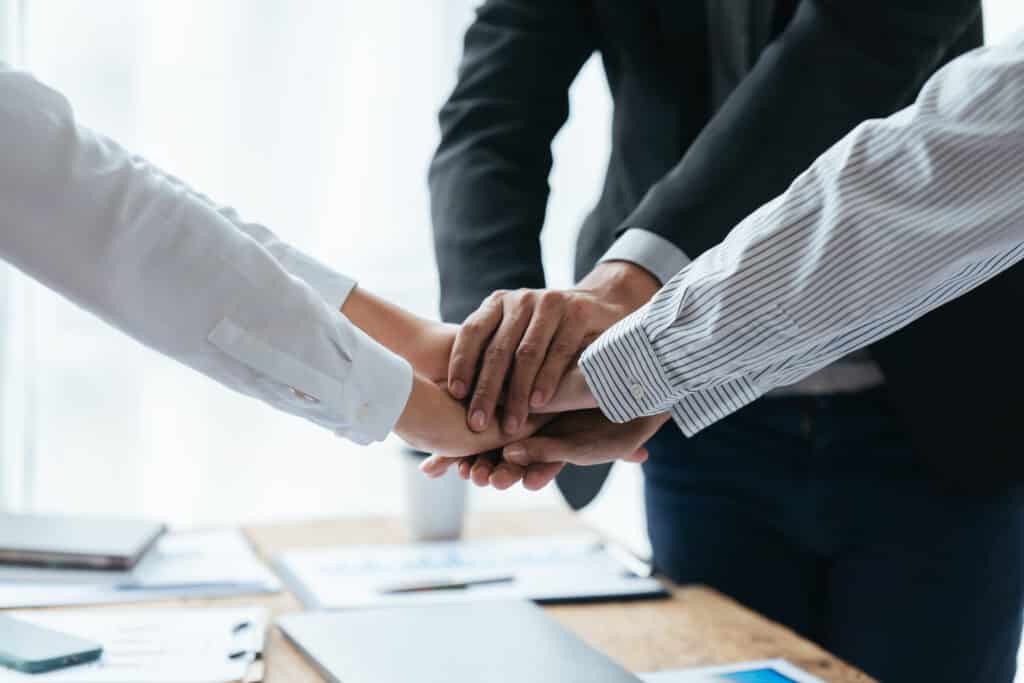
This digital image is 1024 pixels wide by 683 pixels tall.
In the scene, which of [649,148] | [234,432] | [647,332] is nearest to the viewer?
[647,332]

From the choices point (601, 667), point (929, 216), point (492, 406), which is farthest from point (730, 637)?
point (929, 216)

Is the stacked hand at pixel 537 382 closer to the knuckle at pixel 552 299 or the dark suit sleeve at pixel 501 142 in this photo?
the knuckle at pixel 552 299

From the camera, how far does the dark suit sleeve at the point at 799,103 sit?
1112mm

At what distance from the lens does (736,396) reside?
1.02 metres

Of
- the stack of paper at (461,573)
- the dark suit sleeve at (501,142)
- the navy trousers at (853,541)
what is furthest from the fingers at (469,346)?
the navy trousers at (853,541)

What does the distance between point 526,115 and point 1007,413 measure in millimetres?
669

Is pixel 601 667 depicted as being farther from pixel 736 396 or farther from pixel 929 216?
pixel 929 216

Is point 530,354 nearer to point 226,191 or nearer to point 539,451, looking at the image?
point 539,451

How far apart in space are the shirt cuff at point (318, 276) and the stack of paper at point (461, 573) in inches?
11.8

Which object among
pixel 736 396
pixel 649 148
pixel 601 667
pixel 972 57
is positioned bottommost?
pixel 601 667

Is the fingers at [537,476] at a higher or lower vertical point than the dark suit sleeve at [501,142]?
lower

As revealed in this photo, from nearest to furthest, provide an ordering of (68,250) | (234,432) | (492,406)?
(68,250) < (492,406) < (234,432)

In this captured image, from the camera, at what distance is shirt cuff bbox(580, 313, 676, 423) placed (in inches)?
37.6

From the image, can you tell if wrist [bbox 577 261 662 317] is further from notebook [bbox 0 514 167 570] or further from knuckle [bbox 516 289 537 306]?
notebook [bbox 0 514 167 570]
